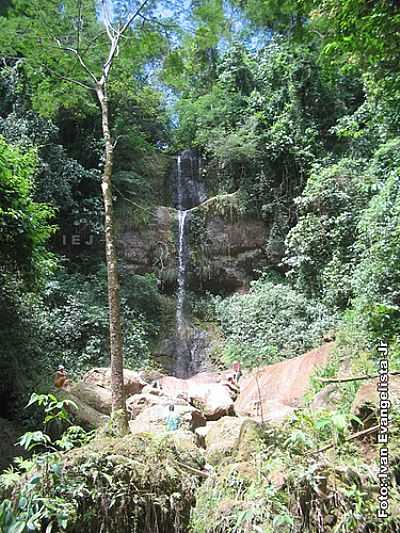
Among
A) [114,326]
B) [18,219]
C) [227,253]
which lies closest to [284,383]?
[114,326]

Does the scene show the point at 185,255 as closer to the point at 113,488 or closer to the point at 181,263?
the point at 181,263

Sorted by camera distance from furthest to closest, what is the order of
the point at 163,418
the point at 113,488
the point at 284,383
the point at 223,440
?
the point at 284,383
the point at 163,418
the point at 223,440
the point at 113,488

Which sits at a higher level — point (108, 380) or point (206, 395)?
point (108, 380)

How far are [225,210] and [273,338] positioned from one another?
498 centimetres

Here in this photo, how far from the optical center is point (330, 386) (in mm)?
5359

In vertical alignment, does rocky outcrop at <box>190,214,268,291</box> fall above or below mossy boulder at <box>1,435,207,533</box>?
above

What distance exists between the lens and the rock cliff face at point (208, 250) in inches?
543

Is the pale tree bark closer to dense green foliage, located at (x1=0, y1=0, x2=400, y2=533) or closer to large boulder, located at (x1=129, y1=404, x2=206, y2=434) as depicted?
dense green foliage, located at (x1=0, y1=0, x2=400, y2=533)

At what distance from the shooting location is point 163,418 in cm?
617

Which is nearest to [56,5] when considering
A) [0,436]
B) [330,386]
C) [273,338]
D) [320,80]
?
[0,436]

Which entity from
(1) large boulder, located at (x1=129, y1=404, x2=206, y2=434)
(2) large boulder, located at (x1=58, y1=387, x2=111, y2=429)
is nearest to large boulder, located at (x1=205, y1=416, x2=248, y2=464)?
(1) large boulder, located at (x1=129, y1=404, x2=206, y2=434)

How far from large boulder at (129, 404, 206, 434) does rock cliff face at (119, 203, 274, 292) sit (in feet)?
22.9

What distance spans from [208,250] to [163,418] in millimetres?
8389

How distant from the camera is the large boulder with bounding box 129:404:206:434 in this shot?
6.02m
